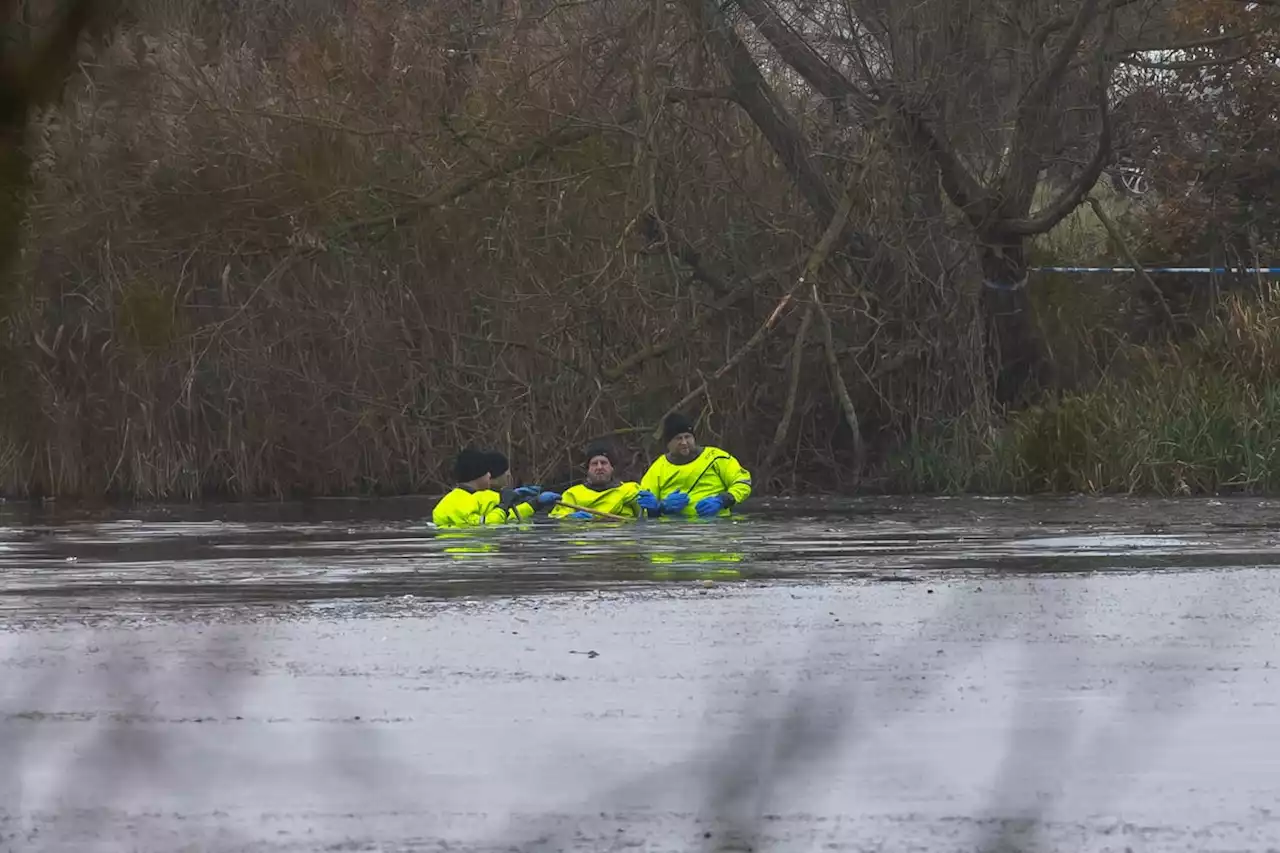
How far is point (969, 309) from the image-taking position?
1056 inches

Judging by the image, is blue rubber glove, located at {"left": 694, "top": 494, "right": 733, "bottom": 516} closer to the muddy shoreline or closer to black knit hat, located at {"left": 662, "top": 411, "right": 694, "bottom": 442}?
black knit hat, located at {"left": 662, "top": 411, "right": 694, "bottom": 442}

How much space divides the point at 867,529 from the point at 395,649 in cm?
1008

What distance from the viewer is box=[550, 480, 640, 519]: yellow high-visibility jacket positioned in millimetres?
21500

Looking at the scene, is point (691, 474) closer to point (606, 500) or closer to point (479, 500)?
point (606, 500)

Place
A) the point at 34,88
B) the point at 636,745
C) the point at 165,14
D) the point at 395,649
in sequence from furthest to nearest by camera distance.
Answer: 1. the point at 395,649
2. the point at 636,745
3. the point at 165,14
4. the point at 34,88

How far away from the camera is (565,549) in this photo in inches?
675

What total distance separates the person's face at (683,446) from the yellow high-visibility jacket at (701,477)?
87 mm

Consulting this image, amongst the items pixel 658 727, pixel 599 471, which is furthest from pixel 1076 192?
pixel 658 727

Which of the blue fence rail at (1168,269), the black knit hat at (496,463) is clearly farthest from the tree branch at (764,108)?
the black knit hat at (496,463)

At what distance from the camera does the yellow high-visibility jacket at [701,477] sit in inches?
869

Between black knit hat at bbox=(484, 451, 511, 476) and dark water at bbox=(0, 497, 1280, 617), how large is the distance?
0.83 metres

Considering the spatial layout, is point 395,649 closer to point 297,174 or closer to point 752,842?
point 752,842

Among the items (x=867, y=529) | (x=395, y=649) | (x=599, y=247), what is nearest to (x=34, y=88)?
(x=395, y=649)

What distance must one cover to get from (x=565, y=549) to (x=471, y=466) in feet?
12.9
